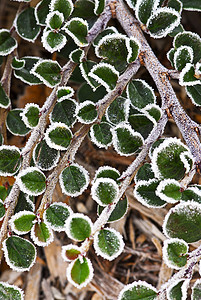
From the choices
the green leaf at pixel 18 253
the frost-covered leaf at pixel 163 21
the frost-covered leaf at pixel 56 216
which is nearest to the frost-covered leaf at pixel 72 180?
the frost-covered leaf at pixel 56 216

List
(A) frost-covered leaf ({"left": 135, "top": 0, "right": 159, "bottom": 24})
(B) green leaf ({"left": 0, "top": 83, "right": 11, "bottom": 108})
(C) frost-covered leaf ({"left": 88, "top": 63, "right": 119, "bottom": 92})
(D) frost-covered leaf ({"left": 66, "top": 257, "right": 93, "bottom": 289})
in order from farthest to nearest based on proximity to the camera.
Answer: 1. (B) green leaf ({"left": 0, "top": 83, "right": 11, "bottom": 108})
2. (A) frost-covered leaf ({"left": 135, "top": 0, "right": 159, "bottom": 24})
3. (C) frost-covered leaf ({"left": 88, "top": 63, "right": 119, "bottom": 92})
4. (D) frost-covered leaf ({"left": 66, "top": 257, "right": 93, "bottom": 289})

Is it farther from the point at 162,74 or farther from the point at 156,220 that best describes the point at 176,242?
the point at 156,220

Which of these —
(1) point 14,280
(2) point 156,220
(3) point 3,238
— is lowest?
(1) point 14,280

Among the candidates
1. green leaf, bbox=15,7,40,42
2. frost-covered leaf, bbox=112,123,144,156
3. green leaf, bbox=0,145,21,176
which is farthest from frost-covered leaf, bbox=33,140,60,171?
green leaf, bbox=15,7,40,42

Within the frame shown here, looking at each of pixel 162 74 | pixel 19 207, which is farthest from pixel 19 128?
pixel 162 74

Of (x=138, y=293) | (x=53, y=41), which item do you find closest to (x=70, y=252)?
(x=138, y=293)

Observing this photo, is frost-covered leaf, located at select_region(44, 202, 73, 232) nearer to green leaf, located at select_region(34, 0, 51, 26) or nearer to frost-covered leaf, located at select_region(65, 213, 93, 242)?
frost-covered leaf, located at select_region(65, 213, 93, 242)

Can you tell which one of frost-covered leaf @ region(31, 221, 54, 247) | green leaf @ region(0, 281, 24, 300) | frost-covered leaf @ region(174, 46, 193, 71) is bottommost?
green leaf @ region(0, 281, 24, 300)
